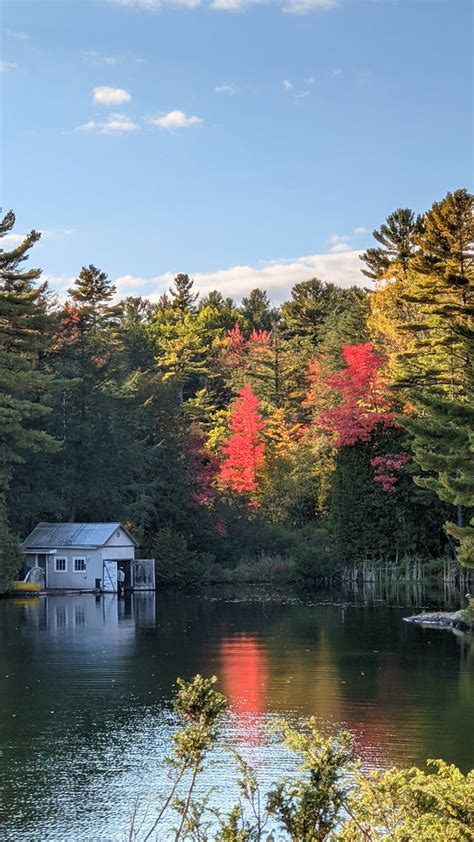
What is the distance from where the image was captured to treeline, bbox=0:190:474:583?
42312 millimetres

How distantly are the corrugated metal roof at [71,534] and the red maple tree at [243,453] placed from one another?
12.3 meters

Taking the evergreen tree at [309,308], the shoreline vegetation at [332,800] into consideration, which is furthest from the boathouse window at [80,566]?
the shoreline vegetation at [332,800]

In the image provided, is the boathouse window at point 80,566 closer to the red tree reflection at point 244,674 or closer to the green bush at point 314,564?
the green bush at point 314,564

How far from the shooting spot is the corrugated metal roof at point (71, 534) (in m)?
47.8

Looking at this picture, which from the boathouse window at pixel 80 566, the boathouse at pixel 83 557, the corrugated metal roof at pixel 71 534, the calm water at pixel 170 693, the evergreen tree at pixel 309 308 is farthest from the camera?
the evergreen tree at pixel 309 308

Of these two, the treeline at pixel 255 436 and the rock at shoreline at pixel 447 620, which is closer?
the rock at shoreline at pixel 447 620

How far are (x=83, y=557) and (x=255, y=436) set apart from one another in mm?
16019

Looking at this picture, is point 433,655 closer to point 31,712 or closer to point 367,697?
point 367,697

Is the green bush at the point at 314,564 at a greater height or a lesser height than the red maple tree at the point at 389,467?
lesser

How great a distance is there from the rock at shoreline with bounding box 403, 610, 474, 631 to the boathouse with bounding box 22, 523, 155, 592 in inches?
662

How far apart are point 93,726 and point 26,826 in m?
5.89

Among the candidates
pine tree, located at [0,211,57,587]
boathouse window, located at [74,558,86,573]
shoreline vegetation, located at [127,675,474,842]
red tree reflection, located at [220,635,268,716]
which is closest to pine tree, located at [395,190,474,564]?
red tree reflection, located at [220,635,268,716]

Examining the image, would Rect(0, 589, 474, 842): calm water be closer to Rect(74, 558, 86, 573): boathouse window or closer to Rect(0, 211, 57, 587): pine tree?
Rect(0, 211, 57, 587): pine tree

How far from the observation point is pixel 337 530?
50031 millimetres
